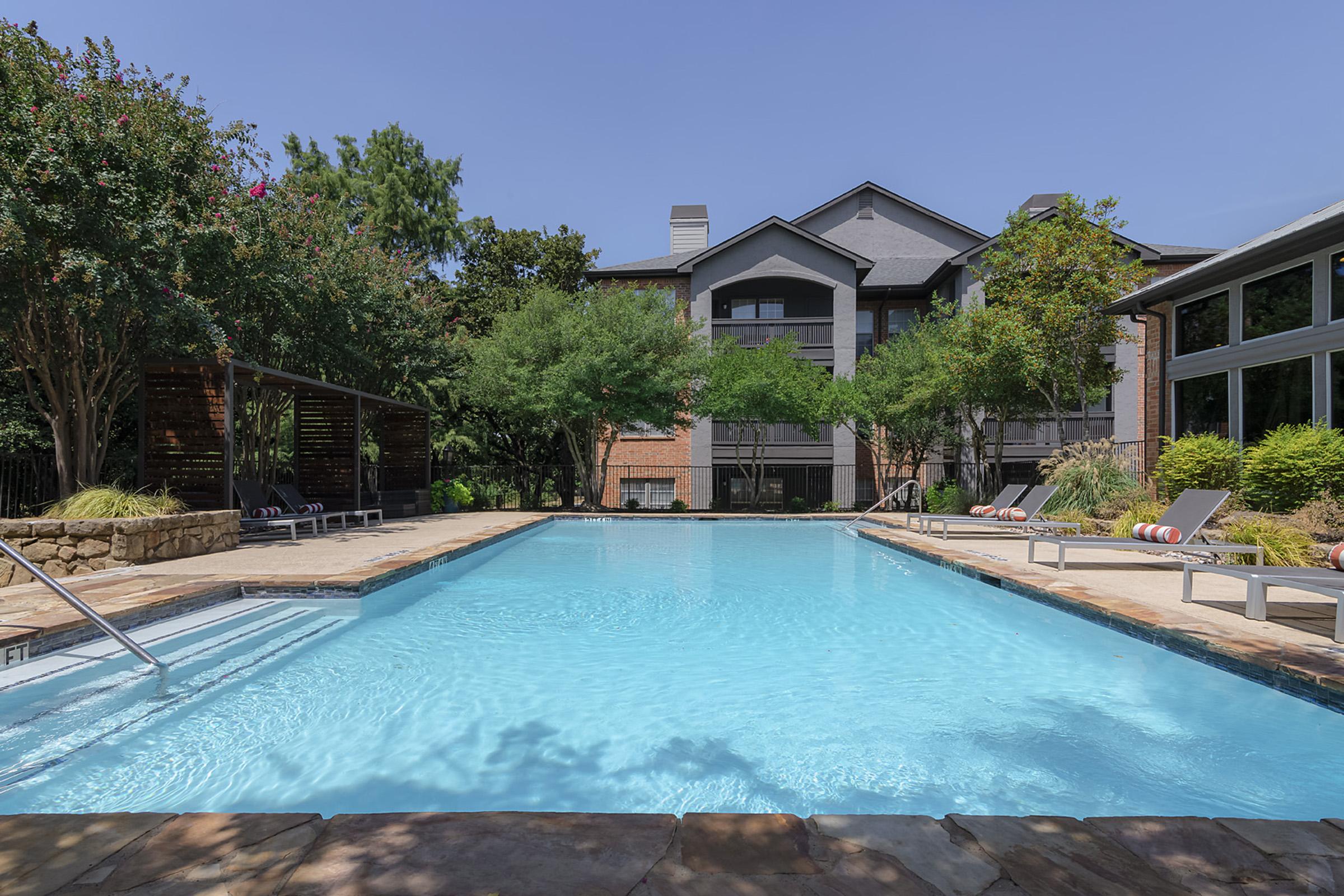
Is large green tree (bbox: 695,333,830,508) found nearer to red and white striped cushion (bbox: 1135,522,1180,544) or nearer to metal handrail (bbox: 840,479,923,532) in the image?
metal handrail (bbox: 840,479,923,532)

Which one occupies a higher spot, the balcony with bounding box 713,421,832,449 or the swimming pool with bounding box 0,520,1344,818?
the balcony with bounding box 713,421,832,449

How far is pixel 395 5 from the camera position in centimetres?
1204

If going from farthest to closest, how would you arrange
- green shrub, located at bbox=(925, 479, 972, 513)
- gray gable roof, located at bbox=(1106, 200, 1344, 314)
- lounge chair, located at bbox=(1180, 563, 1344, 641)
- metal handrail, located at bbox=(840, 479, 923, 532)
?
green shrub, located at bbox=(925, 479, 972, 513), metal handrail, located at bbox=(840, 479, 923, 532), gray gable roof, located at bbox=(1106, 200, 1344, 314), lounge chair, located at bbox=(1180, 563, 1344, 641)

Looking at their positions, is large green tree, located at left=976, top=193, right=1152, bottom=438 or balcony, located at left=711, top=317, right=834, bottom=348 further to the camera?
balcony, located at left=711, top=317, right=834, bottom=348

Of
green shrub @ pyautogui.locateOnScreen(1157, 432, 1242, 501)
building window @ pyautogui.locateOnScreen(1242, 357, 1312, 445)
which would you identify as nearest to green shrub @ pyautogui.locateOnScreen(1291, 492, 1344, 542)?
green shrub @ pyautogui.locateOnScreen(1157, 432, 1242, 501)

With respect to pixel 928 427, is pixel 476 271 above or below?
above

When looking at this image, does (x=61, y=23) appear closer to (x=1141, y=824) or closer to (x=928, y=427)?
(x=1141, y=824)

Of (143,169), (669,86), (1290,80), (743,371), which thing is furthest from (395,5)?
(1290,80)

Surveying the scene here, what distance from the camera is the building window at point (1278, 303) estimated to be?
1026cm

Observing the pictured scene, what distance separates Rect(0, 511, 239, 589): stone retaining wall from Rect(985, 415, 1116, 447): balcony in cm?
2110

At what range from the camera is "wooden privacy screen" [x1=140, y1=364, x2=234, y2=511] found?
1040cm

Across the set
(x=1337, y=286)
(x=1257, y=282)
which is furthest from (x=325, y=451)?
(x=1337, y=286)

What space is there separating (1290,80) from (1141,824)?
610 inches

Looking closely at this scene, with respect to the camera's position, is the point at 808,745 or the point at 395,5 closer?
the point at 808,745
